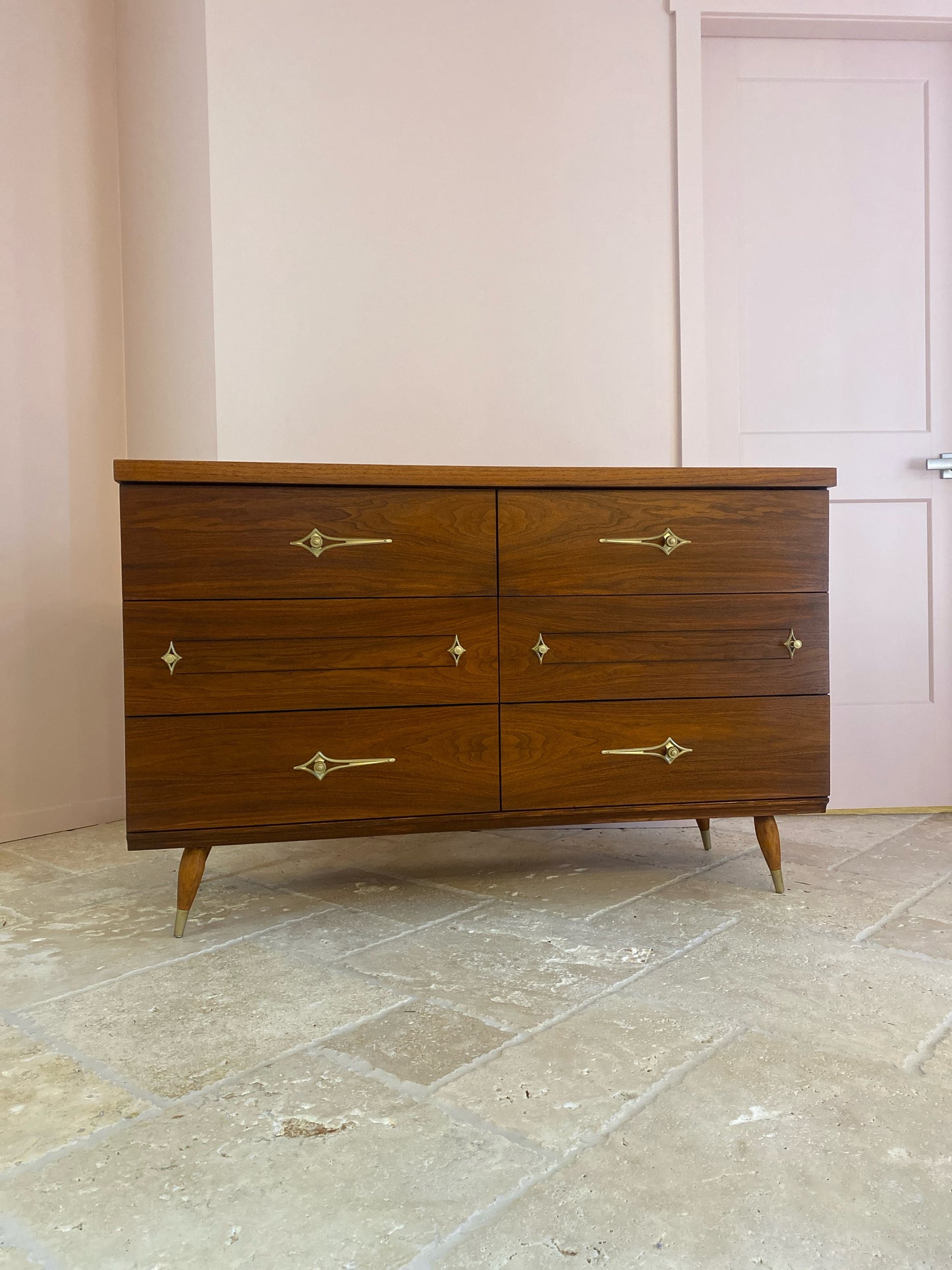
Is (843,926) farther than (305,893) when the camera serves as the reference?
No

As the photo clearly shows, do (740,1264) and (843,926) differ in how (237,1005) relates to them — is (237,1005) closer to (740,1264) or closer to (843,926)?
(740,1264)

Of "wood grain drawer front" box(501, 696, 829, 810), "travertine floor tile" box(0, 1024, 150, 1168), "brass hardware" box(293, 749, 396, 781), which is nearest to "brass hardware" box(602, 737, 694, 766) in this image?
"wood grain drawer front" box(501, 696, 829, 810)

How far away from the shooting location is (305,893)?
2025 mm

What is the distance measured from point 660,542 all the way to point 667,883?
78 cm

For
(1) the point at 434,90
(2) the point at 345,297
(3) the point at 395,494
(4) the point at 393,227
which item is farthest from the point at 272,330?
(3) the point at 395,494

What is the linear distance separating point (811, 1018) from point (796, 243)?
6.83ft

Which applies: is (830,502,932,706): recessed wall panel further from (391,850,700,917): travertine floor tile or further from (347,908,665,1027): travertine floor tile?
(347,908,665,1027): travertine floor tile

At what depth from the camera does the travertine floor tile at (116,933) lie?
5.22 ft

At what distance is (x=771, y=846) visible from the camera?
196 centimetres

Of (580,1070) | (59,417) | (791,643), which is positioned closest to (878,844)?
(791,643)

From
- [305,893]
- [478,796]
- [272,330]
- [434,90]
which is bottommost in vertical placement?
[305,893]

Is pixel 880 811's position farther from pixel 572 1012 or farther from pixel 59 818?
pixel 59 818

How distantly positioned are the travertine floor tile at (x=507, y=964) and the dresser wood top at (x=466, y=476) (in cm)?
85

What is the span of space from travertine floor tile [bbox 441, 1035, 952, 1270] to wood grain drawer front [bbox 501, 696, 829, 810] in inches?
26.6
